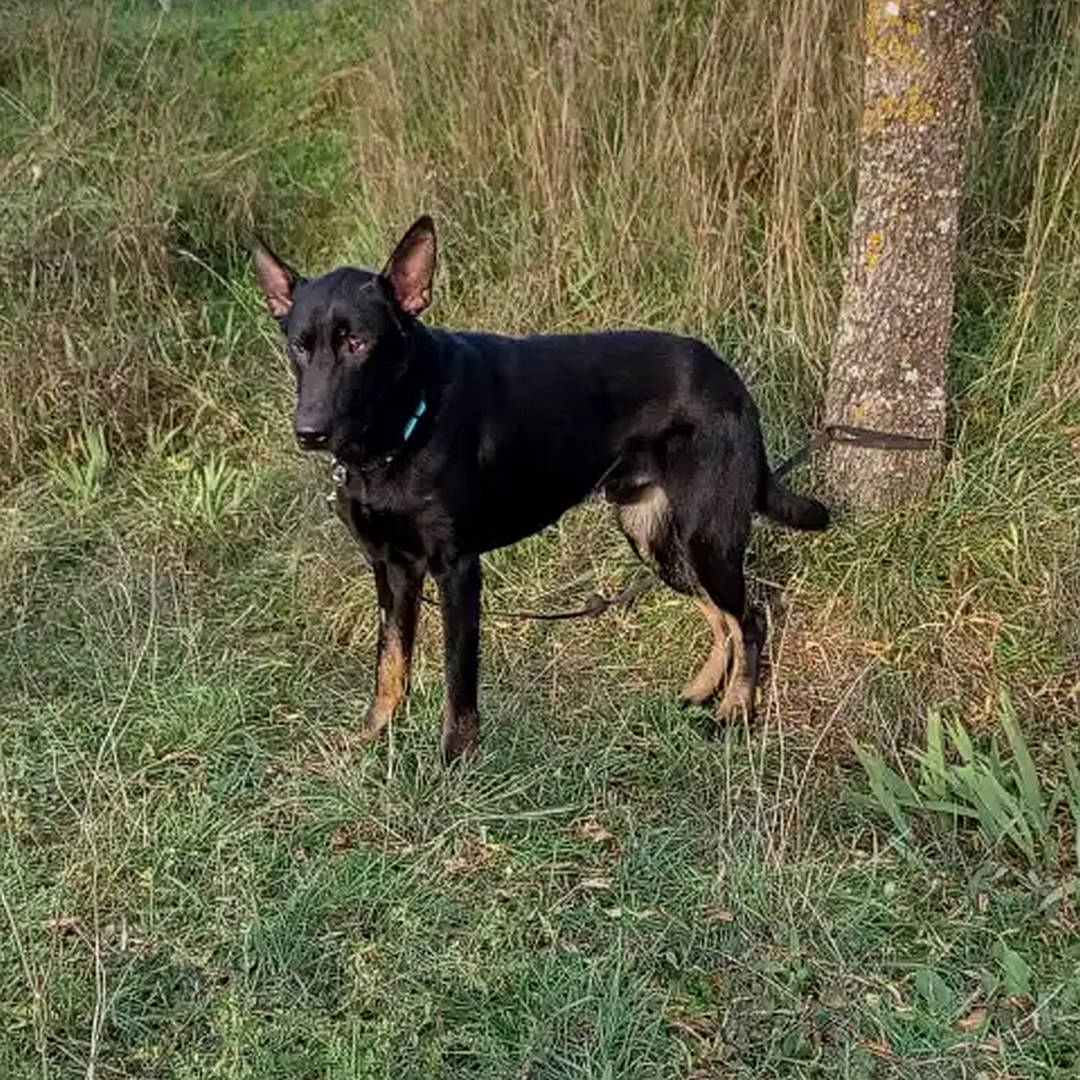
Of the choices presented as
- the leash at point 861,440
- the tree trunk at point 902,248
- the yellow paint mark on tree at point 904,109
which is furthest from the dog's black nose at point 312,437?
the yellow paint mark on tree at point 904,109

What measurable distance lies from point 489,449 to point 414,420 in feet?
0.80

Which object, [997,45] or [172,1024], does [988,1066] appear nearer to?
[172,1024]

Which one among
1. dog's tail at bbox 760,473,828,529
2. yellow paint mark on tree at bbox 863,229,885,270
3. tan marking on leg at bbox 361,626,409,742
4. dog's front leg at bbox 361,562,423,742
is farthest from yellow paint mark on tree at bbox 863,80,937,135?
tan marking on leg at bbox 361,626,409,742

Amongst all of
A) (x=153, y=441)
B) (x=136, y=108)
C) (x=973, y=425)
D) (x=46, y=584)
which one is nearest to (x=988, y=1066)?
(x=973, y=425)

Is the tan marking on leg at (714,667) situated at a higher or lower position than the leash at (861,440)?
lower

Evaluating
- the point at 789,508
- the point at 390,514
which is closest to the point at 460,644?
the point at 390,514

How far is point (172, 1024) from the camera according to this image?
2.87 metres

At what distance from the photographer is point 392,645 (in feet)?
13.2

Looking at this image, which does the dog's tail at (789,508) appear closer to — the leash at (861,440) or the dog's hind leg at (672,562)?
the leash at (861,440)

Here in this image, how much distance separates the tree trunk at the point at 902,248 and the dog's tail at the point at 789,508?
32 centimetres

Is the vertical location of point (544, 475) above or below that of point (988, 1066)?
above

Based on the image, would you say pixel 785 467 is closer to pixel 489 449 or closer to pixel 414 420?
pixel 489 449

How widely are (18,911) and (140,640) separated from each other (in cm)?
134

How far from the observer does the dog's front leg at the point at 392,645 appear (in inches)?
158
